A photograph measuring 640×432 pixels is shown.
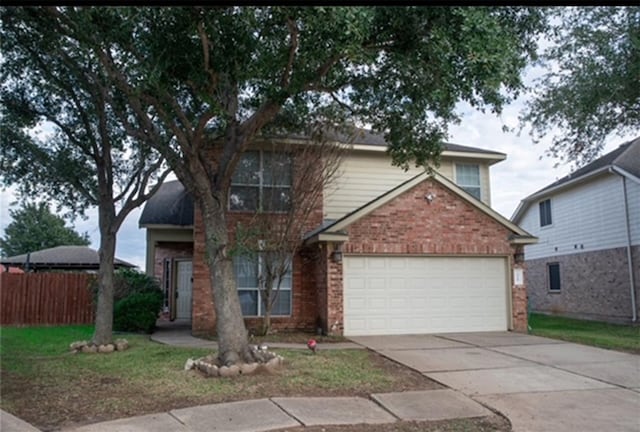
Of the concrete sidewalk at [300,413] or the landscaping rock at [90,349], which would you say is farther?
the landscaping rock at [90,349]

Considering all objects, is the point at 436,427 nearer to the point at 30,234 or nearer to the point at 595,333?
the point at 595,333

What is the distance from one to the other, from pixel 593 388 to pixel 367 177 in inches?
359

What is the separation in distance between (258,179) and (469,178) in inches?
265

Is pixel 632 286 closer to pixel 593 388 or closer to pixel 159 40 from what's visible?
pixel 593 388

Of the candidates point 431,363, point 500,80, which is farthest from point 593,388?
point 500,80

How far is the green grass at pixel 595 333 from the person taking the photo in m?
11.5

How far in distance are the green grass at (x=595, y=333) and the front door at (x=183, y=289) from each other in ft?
37.4

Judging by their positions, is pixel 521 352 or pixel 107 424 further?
pixel 521 352

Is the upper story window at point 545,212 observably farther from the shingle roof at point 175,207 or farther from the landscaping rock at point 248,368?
the landscaping rock at point 248,368

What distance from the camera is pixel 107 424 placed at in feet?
17.9

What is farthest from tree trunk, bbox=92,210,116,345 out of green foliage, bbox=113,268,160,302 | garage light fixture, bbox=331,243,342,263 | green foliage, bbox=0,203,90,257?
green foliage, bbox=0,203,90,257

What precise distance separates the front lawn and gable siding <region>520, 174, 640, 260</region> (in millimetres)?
12279

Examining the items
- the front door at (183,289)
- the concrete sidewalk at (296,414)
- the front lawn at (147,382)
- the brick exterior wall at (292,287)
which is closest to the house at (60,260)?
the front door at (183,289)

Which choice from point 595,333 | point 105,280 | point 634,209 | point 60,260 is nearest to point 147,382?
point 105,280
